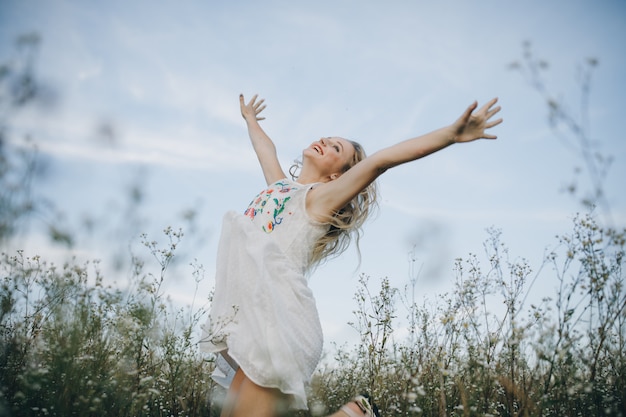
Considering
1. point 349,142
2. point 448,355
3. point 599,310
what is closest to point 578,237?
point 599,310

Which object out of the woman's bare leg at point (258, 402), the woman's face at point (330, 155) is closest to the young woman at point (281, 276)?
the woman's bare leg at point (258, 402)

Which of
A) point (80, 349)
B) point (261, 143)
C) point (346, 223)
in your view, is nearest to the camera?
point (80, 349)

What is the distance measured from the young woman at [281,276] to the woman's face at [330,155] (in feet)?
1.00

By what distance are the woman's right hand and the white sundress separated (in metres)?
1.55

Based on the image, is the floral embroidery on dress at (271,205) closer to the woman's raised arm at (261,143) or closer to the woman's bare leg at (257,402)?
the woman's raised arm at (261,143)

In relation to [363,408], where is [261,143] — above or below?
above

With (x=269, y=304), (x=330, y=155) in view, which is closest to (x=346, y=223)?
(x=330, y=155)

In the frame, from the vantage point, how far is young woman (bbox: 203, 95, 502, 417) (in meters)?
2.53

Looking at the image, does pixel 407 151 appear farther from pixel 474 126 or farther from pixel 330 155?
pixel 330 155

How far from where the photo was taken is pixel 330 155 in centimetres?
378

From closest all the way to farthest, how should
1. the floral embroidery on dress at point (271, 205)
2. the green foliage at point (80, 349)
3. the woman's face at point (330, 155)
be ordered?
the green foliage at point (80, 349), the floral embroidery on dress at point (271, 205), the woman's face at point (330, 155)

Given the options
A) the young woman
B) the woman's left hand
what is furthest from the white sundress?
the woman's left hand

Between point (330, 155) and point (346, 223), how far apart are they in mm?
549

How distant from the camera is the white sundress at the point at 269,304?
253 centimetres
